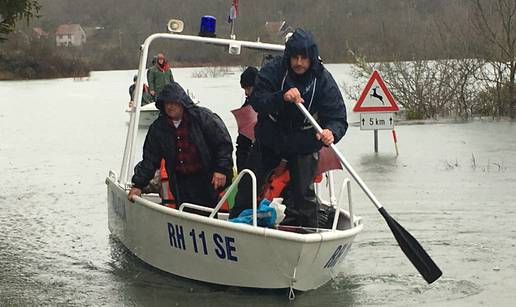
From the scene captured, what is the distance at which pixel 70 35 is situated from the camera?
127m

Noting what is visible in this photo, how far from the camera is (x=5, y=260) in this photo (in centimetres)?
976

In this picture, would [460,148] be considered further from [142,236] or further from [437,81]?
[142,236]

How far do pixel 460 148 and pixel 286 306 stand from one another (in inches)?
449

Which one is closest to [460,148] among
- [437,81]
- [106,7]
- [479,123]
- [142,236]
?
[479,123]

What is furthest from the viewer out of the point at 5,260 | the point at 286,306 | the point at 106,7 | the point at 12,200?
the point at 106,7

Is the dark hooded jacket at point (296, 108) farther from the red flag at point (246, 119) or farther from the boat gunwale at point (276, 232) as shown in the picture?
the red flag at point (246, 119)

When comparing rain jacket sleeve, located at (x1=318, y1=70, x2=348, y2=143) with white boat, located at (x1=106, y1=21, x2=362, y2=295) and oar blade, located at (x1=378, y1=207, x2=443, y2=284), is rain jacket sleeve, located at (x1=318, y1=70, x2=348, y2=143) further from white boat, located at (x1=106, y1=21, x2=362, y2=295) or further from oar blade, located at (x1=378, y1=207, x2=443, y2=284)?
oar blade, located at (x1=378, y1=207, x2=443, y2=284)

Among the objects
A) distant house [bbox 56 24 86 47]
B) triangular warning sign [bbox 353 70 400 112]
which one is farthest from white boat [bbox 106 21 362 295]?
distant house [bbox 56 24 86 47]

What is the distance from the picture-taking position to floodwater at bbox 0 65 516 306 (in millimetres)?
8211

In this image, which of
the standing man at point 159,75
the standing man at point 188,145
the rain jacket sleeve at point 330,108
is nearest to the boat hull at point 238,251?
the standing man at point 188,145

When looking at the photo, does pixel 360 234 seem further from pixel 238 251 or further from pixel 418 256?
pixel 238 251

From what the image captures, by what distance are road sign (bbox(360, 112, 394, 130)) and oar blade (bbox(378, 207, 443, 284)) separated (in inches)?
383

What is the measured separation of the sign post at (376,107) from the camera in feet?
56.3

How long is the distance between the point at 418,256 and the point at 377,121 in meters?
9.98
